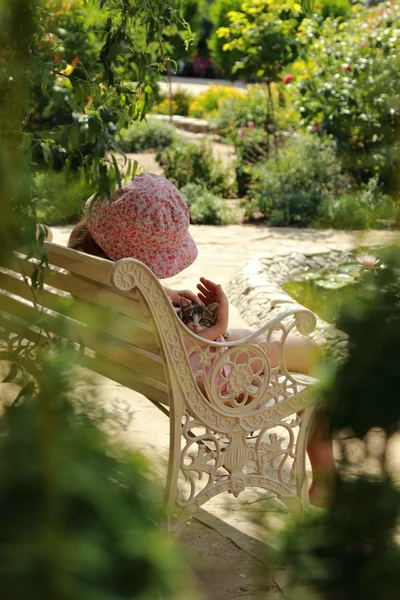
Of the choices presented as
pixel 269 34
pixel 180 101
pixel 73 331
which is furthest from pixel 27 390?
pixel 180 101

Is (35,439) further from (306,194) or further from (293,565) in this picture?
(306,194)

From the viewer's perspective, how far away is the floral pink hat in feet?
9.01

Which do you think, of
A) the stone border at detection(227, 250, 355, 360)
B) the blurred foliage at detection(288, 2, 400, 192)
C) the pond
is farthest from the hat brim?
the blurred foliage at detection(288, 2, 400, 192)

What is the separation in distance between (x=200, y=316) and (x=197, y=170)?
26.8ft

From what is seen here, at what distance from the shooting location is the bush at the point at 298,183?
9344mm

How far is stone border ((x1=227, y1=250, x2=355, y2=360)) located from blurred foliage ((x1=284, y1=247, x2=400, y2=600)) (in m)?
3.29

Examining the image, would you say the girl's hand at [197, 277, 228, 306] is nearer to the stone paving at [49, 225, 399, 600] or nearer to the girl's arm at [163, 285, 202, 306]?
the girl's arm at [163, 285, 202, 306]

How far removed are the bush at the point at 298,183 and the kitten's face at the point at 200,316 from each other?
21.4 feet

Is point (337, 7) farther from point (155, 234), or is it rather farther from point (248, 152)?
point (155, 234)

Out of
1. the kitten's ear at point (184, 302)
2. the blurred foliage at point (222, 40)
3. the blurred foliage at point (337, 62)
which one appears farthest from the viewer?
the blurred foliage at point (222, 40)

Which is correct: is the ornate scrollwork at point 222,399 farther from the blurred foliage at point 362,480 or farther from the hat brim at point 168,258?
the blurred foliage at point 362,480

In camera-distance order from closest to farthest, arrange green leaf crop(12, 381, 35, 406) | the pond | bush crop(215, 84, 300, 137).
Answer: green leaf crop(12, 381, 35, 406), the pond, bush crop(215, 84, 300, 137)

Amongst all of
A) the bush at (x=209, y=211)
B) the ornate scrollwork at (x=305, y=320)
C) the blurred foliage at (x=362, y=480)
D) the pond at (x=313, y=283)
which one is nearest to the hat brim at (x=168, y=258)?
the ornate scrollwork at (x=305, y=320)

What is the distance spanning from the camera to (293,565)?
0.74 m
